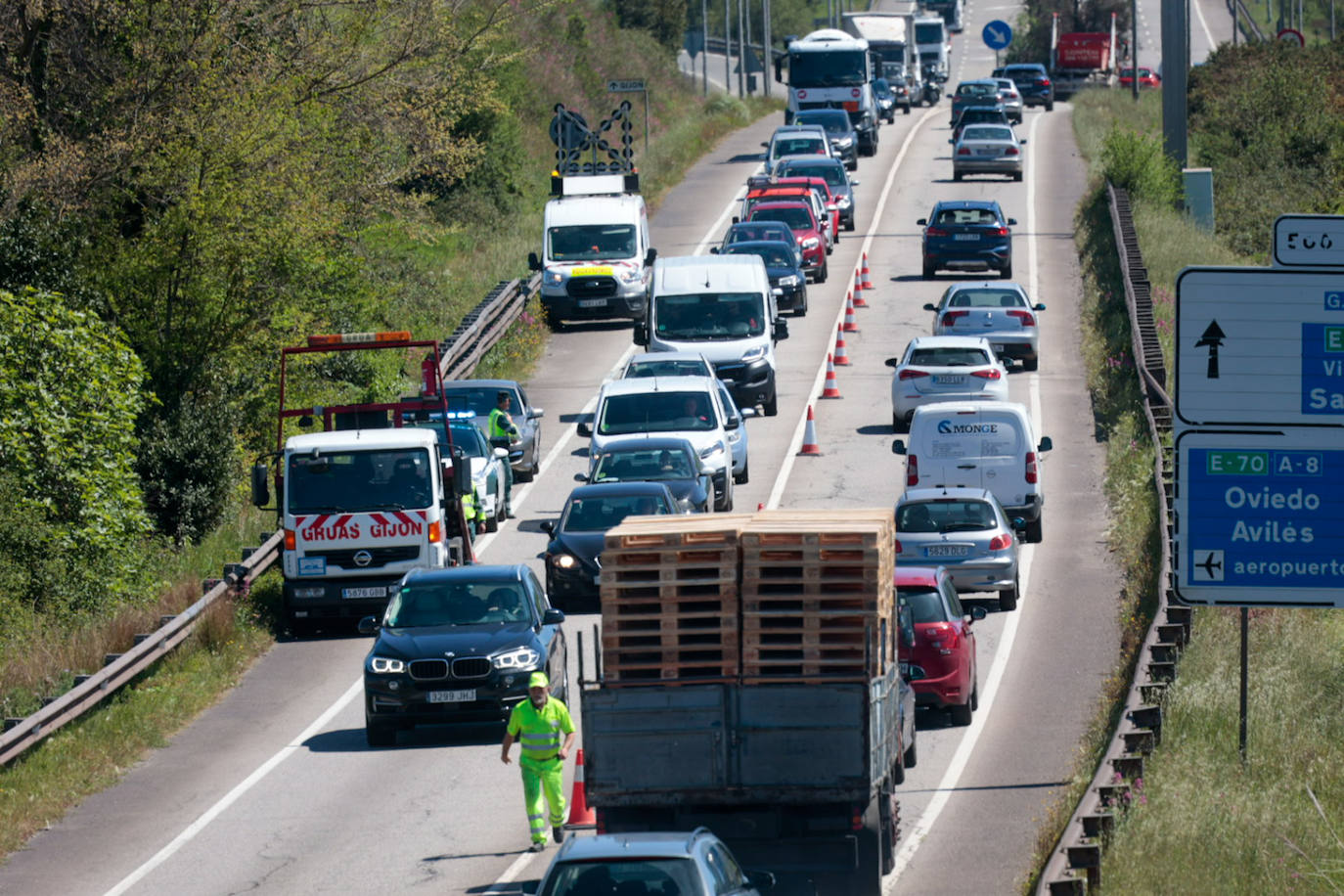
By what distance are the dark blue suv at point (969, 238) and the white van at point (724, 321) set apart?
1067 centimetres

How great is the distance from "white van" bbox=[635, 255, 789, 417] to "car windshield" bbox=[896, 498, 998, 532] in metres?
11.2

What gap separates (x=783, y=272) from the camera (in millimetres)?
43000

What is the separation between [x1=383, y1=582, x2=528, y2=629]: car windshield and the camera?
19156 millimetres

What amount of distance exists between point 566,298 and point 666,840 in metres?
32.8

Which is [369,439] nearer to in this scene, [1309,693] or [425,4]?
[1309,693]

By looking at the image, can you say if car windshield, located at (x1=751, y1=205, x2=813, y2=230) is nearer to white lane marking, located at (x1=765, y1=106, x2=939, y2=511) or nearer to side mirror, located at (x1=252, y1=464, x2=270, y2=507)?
white lane marking, located at (x1=765, y1=106, x2=939, y2=511)

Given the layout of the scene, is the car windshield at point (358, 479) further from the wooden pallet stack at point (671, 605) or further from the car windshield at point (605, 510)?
the wooden pallet stack at point (671, 605)

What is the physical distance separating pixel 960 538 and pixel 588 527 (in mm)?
4271

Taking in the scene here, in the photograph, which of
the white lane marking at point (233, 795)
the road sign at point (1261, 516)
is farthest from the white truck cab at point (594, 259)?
the road sign at point (1261, 516)

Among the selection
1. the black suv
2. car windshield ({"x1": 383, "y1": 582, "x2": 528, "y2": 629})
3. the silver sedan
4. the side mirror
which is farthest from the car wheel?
the black suv

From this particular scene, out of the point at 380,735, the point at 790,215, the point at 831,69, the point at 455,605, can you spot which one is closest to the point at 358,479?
the point at 455,605

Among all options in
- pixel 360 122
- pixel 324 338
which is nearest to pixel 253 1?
pixel 360 122

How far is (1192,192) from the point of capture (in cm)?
5097

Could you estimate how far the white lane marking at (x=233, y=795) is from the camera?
15352mm
